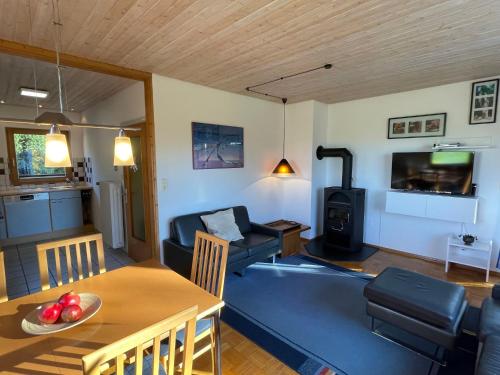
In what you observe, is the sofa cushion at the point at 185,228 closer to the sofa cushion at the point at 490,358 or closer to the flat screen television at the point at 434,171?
the sofa cushion at the point at 490,358

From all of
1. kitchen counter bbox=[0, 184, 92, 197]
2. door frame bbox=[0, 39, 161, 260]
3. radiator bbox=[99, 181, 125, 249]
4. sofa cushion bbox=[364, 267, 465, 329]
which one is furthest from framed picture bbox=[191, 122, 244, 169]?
kitchen counter bbox=[0, 184, 92, 197]

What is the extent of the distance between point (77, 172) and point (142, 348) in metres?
5.82

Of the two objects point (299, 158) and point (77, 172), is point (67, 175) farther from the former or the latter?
point (299, 158)

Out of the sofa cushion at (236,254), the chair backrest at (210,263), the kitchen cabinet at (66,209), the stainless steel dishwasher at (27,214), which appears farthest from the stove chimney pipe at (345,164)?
the stainless steel dishwasher at (27,214)

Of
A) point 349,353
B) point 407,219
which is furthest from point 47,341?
point 407,219

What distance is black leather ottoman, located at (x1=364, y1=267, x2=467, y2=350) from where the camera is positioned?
76.5 inches

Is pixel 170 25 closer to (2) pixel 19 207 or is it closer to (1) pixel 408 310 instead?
(1) pixel 408 310

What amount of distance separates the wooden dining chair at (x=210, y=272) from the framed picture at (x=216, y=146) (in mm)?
1736

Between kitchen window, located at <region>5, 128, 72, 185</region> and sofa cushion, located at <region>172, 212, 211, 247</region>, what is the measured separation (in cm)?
359

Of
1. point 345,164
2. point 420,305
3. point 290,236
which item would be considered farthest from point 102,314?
point 345,164

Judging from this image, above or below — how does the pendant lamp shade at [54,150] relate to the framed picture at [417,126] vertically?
below

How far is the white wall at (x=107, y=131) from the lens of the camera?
3461 mm

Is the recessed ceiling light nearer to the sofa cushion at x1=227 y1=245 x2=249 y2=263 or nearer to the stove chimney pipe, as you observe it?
the sofa cushion at x1=227 y1=245 x2=249 y2=263

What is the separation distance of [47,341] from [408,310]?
2.36 meters
